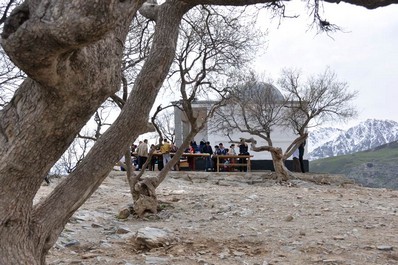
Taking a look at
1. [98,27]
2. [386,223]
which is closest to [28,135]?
[98,27]

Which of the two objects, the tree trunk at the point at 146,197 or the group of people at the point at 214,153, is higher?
the group of people at the point at 214,153

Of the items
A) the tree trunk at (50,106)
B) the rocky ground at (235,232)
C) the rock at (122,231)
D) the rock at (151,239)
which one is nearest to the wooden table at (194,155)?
the rocky ground at (235,232)

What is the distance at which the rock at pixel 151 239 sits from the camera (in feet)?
19.5

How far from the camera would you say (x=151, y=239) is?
19.7 feet

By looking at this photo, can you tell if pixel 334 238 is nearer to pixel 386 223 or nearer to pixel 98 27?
pixel 386 223

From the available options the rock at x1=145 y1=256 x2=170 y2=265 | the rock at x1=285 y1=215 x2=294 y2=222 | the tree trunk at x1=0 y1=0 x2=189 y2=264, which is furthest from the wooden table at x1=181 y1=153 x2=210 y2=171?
the tree trunk at x1=0 y1=0 x2=189 y2=264

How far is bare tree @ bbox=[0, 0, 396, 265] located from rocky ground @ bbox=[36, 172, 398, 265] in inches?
68.2

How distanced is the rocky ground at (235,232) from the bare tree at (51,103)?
1732mm

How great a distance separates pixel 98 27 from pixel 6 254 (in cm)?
160

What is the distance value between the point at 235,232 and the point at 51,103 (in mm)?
4849

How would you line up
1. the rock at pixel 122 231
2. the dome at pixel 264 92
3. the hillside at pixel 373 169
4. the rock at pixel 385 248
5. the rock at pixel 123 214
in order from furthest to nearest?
the hillside at pixel 373 169 → the dome at pixel 264 92 → the rock at pixel 123 214 → the rock at pixel 122 231 → the rock at pixel 385 248

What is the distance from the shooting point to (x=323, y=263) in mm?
5180

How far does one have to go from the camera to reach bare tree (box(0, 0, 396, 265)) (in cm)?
208

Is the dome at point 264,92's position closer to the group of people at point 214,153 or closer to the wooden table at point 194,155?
the group of people at point 214,153
